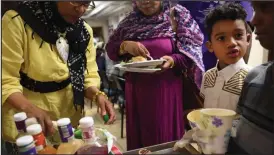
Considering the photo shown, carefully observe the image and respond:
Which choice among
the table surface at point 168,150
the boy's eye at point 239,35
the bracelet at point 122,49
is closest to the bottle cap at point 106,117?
the table surface at point 168,150

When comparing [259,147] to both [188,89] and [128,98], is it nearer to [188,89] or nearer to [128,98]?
[188,89]

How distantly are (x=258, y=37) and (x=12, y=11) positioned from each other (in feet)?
2.17

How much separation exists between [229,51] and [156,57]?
333 millimetres

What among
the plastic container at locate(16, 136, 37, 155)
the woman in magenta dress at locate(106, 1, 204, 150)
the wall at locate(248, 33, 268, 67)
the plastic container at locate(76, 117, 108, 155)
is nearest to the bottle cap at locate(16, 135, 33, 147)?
the plastic container at locate(16, 136, 37, 155)

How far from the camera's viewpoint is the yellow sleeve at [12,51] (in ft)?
→ 2.14

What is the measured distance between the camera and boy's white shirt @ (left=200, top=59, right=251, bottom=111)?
0.73 meters

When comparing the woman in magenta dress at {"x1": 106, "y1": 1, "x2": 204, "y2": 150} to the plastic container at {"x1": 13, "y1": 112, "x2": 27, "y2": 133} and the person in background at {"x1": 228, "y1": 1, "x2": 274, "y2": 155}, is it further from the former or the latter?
the plastic container at {"x1": 13, "y1": 112, "x2": 27, "y2": 133}

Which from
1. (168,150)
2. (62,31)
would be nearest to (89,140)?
(168,150)

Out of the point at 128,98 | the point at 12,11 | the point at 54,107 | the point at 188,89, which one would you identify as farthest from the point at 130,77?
the point at 12,11

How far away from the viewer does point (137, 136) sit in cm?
109

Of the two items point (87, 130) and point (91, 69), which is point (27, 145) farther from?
point (91, 69)

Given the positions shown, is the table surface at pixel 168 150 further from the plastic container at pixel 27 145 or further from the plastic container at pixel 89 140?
the plastic container at pixel 27 145

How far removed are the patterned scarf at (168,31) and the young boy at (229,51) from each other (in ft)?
0.77

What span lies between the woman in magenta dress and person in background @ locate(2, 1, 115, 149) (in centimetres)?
22
